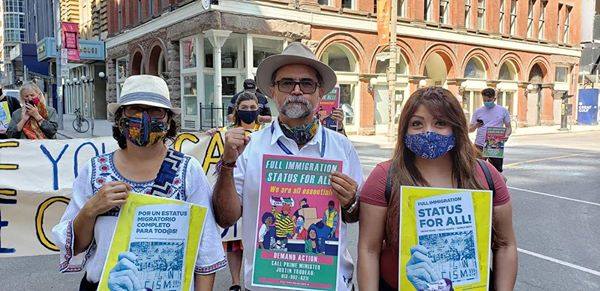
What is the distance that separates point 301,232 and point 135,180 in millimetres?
773

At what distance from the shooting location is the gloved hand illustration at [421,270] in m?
2.02

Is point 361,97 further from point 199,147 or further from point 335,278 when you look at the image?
point 335,278

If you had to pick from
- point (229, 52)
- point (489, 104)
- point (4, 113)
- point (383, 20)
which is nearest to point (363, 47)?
point (383, 20)

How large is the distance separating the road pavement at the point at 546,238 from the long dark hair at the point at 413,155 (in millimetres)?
2998

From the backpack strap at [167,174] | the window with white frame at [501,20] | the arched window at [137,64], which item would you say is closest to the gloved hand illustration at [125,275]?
the backpack strap at [167,174]

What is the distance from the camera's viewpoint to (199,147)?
5223 mm

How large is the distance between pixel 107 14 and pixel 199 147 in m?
32.4

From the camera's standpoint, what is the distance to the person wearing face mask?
2.05 meters

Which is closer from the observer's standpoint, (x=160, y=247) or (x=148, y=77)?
(x=160, y=247)

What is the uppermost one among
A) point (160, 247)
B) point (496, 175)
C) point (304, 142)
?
point (304, 142)

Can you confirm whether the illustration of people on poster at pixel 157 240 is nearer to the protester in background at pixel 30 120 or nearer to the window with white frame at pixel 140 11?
the protester in background at pixel 30 120

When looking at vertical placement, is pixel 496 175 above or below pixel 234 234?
above

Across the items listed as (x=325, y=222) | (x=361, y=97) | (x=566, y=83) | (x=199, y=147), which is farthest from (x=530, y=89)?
(x=325, y=222)

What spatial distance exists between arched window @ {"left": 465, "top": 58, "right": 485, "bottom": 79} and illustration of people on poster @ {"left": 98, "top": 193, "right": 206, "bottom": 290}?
1201 inches
